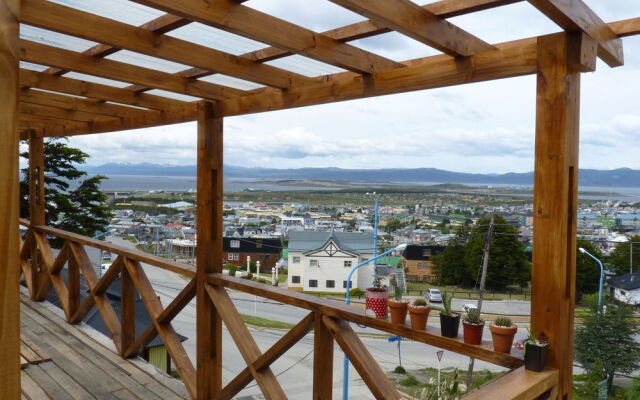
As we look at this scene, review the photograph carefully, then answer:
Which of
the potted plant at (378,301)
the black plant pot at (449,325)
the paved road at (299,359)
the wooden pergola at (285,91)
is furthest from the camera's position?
the paved road at (299,359)

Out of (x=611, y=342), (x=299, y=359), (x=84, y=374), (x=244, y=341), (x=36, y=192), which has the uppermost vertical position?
(x=36, y=192)

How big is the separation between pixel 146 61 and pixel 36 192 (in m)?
3.31

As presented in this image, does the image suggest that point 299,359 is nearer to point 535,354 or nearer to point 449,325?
point 449,325

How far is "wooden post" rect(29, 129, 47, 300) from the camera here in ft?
15.3

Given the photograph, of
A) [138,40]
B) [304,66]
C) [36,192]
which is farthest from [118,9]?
[36,192]

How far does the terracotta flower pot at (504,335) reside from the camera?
5.53 feet

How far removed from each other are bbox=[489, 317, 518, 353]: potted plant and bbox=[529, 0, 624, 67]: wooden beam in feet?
3.22

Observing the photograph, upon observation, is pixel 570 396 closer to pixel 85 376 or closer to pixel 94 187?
pixel 85 376

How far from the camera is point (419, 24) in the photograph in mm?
1581

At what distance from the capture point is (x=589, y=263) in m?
9.98

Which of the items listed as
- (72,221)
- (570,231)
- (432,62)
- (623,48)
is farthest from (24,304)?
(72,221)

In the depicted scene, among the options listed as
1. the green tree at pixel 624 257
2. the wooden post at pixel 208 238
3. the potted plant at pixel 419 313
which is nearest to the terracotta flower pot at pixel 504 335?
the potted plant at pixel 419 313

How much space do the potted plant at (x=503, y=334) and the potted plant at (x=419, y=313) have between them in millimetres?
262

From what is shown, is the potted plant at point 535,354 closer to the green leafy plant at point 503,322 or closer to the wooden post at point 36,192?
the green leafy plant at point 503,322
